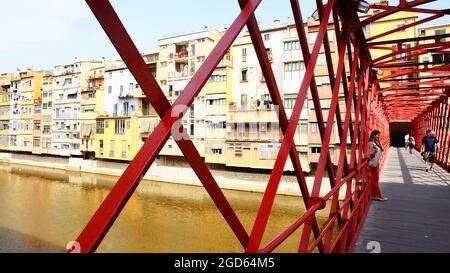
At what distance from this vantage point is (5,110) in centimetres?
5244

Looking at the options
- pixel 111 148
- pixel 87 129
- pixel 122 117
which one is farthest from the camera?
pixel 87 129

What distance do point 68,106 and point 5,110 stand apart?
17.5 m

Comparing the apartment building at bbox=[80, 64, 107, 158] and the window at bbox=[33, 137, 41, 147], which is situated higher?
the apartment building at bbox=[80, 64, 107, 158]

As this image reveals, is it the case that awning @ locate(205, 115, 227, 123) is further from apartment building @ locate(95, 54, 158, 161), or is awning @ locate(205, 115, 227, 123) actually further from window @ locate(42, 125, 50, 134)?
window @ locate(42, 125, 50, 134)

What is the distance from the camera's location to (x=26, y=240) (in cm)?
1712

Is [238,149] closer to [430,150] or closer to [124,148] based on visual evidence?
[124,148]

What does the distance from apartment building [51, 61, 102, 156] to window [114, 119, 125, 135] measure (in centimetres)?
753

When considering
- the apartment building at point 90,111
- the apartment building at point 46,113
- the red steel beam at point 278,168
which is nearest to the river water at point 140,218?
the apartment building at point 90,111

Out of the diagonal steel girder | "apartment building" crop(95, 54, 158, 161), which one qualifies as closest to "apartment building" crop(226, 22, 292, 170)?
"apartment building" crop(95, 54, 158, 161)

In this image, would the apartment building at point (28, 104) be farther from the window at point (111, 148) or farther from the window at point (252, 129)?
the window at point (252, 129)

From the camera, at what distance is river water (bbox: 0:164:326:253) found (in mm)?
16016

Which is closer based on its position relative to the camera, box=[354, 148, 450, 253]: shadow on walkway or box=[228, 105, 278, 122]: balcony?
box=[354, 148, 450, 253]: shadow on walkway

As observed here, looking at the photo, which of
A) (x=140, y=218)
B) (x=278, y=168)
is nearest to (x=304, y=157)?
(x=140, y=218)
